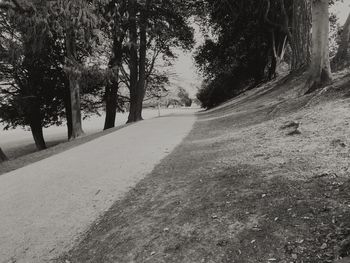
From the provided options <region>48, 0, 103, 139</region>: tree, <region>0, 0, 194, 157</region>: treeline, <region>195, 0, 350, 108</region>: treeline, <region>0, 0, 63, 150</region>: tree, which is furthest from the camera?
<region>0, 0, 63, 150</region>: tree

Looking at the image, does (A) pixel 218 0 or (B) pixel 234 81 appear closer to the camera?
(A) pixel 218 0

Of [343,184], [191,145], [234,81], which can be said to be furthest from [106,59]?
[343,184]

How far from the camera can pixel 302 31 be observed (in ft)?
56.1

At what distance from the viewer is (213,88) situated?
3509 cm

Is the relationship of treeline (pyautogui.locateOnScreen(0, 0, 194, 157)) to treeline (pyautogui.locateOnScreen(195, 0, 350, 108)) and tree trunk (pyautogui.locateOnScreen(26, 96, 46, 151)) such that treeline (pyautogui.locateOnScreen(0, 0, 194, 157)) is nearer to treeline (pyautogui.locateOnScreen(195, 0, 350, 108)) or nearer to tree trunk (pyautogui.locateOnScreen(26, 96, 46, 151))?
tree trunk (pyautogui.locateOnScreen(26, 96, 46, 151))

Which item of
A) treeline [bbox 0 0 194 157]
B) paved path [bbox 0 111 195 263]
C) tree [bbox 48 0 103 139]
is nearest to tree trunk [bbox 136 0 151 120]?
treeline [bbox 0 0 194 157]

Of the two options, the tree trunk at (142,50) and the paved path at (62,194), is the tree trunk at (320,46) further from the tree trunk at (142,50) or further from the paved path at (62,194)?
the tree trunk at (142,50)

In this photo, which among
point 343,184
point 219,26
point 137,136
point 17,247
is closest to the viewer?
point 343,184

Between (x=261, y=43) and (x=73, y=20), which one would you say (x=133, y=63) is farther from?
(x=261, y=43)

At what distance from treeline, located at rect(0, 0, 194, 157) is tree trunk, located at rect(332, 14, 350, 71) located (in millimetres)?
9853

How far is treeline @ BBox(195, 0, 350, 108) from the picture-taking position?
1081 centimetres

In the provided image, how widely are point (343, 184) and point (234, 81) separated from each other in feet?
97.3

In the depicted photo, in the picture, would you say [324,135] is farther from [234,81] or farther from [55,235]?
[234,81]

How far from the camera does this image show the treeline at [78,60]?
58.7ft
